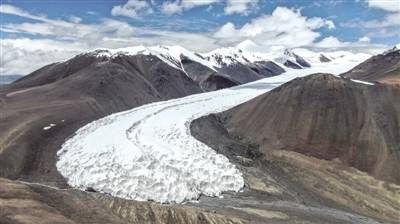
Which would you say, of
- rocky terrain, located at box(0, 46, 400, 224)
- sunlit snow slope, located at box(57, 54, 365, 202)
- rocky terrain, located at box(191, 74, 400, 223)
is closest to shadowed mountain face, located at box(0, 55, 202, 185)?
rocky terrain, located at box(0, 46, 400, 224)

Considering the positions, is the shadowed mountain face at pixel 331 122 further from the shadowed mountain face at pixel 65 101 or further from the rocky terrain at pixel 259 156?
the shadowed mountain face at pixel 65 101

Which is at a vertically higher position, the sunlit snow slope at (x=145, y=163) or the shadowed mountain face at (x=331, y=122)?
the shadowed mountain face at (x=331, y=122)

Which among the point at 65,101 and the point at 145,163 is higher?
the point at 65,101

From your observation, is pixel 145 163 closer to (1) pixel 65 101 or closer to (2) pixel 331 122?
(2) pixel 331 122

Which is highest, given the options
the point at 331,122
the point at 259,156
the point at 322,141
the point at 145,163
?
the point at 331,122

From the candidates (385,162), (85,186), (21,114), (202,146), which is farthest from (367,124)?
(21,114)

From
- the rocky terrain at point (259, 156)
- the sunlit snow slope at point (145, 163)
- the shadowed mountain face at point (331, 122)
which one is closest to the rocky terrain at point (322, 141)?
the shadowed mountain face at point (331, 122)

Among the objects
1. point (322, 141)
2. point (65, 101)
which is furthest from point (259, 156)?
point (65, 101)

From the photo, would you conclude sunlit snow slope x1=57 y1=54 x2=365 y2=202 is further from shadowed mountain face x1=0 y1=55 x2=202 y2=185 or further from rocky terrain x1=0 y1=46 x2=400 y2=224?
shadowed mountain face x1=0 y1=55 x2=202 y2=185
